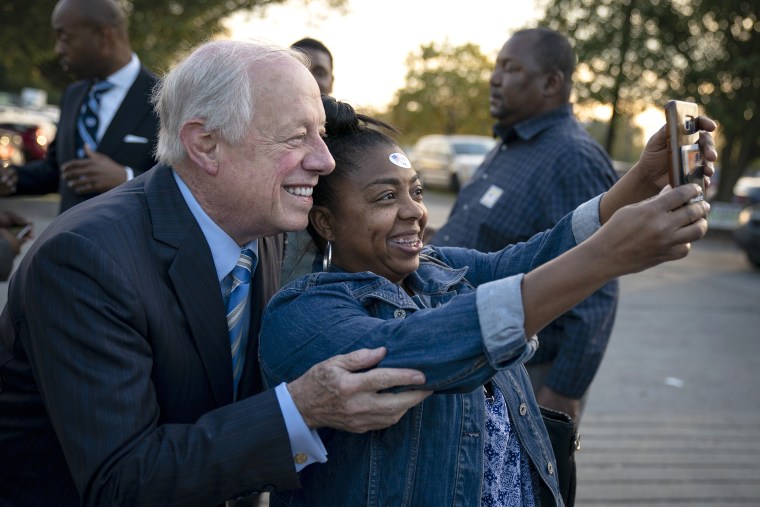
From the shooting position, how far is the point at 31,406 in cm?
Result: 205

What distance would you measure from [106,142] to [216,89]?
249 centimetres

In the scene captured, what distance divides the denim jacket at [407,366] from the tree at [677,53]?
56.0 feet

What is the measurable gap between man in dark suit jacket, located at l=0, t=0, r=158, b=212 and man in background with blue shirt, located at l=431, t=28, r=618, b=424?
5.53 feet

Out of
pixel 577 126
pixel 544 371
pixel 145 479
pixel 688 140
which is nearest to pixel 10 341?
pixel 145 479

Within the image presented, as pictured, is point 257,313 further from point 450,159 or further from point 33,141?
point 450,159

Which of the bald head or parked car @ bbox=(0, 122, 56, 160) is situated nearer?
the bald head

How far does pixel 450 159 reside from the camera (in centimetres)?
2609

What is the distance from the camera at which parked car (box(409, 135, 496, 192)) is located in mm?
24969

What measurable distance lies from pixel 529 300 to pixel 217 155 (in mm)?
928

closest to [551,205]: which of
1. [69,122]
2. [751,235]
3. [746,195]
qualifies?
[69,122]

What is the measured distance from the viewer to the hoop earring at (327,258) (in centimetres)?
223

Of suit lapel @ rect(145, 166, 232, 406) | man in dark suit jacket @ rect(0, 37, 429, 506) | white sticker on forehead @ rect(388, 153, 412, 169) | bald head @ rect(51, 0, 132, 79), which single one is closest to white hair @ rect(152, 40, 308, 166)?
man in dark suit jacket @ rect(0, 37, 429, 506)

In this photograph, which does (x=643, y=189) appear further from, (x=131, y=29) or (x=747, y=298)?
(x=131, y=29)

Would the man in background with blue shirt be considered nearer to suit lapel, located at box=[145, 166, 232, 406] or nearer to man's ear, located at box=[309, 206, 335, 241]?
man's ear, located at box=[309, 206, 335, 241]
